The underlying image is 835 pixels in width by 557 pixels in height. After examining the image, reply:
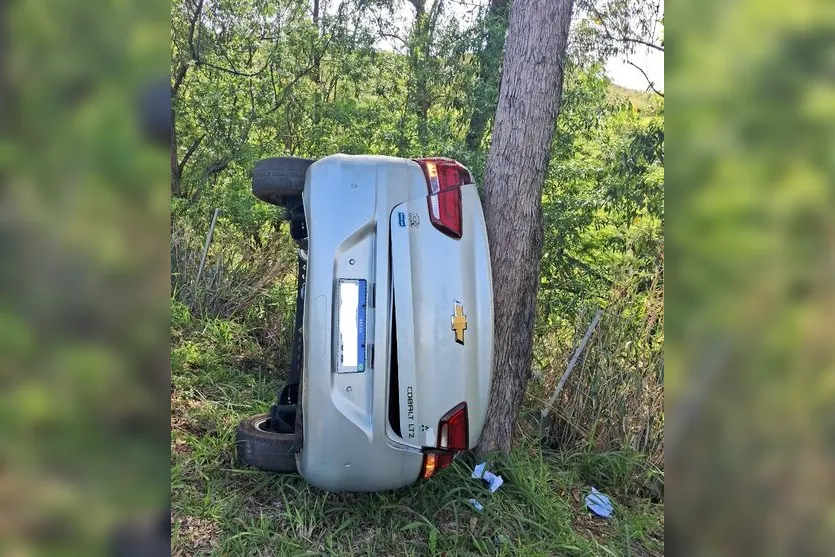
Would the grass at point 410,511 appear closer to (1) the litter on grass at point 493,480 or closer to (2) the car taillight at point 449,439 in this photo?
(1) the litter on grass at point 493,480

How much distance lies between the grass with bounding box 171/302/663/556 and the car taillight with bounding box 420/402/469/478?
51cm

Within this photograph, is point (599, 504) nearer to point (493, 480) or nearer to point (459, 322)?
point (493, 480)

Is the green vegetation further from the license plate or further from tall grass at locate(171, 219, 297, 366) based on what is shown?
the license plate

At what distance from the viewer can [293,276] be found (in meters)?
4.62

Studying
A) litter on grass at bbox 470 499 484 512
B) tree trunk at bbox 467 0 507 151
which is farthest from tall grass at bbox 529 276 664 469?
tree trunk at bbox 467 0 507 151

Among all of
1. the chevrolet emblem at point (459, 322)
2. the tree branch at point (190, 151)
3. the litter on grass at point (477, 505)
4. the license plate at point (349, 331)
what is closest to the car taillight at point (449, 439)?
the chevrolet emblem at point (459, 322)

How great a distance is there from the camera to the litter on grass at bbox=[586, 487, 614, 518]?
2.81 metres

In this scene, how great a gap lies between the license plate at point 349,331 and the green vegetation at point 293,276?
91cm

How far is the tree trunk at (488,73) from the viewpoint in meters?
5.20

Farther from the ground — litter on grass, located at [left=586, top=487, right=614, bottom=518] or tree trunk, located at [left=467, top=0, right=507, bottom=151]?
tree trunk, located at [left=467, top=0, right=507, bottom=151]

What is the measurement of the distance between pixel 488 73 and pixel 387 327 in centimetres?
410
